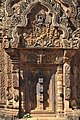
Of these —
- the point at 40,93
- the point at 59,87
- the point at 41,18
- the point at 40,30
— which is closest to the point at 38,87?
the point at 40,93

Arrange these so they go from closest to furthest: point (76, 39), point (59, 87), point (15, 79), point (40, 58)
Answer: point (76, 39) < point (15, 79) < point (40, 58) < point (59, 87)

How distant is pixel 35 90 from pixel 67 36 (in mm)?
2015

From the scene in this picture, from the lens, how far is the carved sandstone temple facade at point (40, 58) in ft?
38.2

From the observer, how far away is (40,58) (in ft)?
Answer: 39.1

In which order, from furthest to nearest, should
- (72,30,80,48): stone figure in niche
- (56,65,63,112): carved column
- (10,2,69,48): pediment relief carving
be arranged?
(56,65,63,112): carved column → (10,2,69,48): pediment relief carving → (72,30,80,48): stone figure in niche

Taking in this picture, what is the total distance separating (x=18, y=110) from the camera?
11.9 m

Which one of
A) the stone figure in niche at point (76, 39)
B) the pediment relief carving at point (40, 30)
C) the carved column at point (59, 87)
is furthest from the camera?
the carved column at point (59, 87)

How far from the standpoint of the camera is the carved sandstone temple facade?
11.6 metres

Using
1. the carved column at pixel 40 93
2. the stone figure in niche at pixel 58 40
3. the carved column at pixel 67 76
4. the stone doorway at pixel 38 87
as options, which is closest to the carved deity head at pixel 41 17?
the stone figure in niche at pixel 58 40

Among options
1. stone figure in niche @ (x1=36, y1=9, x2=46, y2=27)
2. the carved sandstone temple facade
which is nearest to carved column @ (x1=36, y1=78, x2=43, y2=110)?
the carved sandstone temple facade

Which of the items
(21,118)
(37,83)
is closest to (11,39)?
(37,83)

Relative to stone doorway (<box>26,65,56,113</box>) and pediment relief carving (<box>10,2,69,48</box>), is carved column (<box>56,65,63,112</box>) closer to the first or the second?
stone doorway (<box>26,65,56,113</box>)

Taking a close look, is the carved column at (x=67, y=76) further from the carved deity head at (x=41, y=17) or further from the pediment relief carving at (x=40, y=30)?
the carved deity head at (x=41, y=17)

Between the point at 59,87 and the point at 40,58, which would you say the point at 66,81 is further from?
the point at 40,58
